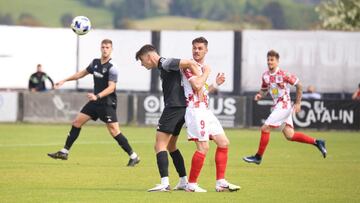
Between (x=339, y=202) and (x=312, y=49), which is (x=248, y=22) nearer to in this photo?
(x=312, y=49)

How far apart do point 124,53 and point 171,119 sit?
3012cm

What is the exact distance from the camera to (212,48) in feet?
148

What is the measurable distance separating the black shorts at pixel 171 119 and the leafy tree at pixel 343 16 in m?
45.9

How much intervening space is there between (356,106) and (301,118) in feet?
6.33

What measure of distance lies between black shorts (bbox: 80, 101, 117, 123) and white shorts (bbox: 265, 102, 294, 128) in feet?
10.4

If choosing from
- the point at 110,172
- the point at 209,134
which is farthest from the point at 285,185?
the point at 110,172

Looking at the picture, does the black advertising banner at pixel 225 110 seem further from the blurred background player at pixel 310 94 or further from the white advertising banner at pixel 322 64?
the white advertising banner at pixel 322 64

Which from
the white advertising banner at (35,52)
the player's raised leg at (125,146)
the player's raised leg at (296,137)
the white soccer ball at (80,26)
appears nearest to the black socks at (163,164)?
the player's raised leg at (125,146)

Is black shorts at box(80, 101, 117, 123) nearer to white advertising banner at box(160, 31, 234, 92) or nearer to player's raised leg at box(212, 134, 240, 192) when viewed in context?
player's raised leg at box(212, 134, 240, 192)

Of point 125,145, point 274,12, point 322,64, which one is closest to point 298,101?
point 125,145

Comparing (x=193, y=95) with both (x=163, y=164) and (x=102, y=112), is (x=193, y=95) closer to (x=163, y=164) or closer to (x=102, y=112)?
(x=163, y=164)

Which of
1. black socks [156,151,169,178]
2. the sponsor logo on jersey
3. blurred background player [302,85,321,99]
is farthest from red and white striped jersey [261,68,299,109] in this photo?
blurred background player [302,85,321,99]

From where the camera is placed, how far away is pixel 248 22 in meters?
132

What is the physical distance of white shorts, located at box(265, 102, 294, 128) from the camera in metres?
21.9
